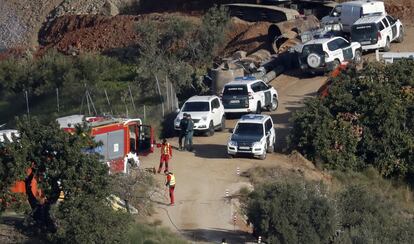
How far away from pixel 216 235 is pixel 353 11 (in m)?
28.5

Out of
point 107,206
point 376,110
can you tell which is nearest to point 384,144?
point 376,110

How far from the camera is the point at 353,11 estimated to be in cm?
5738

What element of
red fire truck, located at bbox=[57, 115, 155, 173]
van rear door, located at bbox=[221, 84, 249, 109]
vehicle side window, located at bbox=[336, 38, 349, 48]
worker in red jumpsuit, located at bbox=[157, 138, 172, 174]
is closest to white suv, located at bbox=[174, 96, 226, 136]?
van rear door, located at bbox=[221, 84, 249, 109]

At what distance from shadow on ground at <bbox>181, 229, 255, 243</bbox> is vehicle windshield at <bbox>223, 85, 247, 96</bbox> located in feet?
45.3

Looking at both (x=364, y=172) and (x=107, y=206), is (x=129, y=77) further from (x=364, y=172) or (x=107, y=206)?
(x=107, y=206)

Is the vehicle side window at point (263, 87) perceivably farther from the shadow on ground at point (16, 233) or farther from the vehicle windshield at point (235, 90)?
the shadow on ground at point (16, 233)

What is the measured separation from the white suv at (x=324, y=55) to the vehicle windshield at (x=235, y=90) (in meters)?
6.01

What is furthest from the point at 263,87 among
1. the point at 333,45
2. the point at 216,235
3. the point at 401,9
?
the point at 401,9

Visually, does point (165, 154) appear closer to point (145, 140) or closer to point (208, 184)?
point (208, 184)

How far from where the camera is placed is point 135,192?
32875 mm

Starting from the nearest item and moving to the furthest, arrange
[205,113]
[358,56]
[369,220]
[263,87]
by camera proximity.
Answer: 1. [369,220]
2. [205,113]
3. [263,87]
4. [358,56]

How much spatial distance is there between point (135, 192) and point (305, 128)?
8.87 meters

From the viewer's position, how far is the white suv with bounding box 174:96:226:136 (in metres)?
41.9

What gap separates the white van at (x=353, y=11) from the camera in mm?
57156
